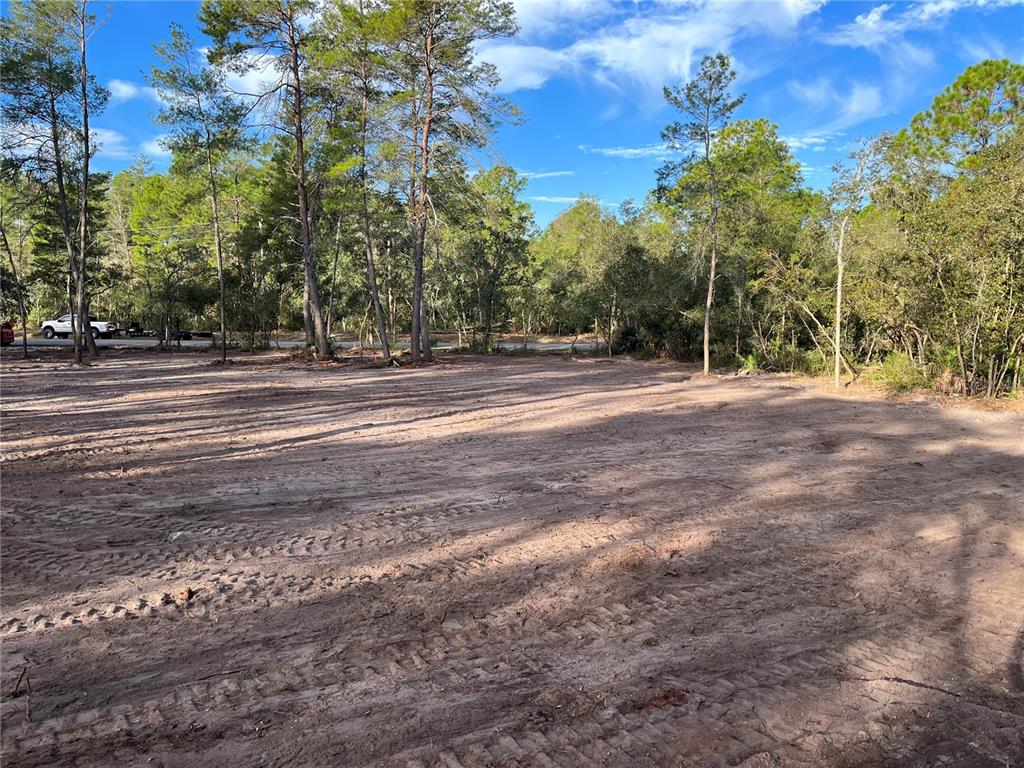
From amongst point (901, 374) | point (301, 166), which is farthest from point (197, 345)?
point (901, 374)

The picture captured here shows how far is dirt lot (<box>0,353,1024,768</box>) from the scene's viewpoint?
7.78ft

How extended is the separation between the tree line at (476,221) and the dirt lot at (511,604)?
6.75m

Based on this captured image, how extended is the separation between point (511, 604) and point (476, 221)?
792 inches

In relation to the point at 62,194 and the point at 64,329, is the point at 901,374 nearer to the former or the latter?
the point at 62,194

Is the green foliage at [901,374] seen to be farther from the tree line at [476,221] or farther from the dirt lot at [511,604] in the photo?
the dirt lot at [511,604]

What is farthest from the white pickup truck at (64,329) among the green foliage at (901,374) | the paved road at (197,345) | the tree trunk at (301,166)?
the green foliage at (901,374)

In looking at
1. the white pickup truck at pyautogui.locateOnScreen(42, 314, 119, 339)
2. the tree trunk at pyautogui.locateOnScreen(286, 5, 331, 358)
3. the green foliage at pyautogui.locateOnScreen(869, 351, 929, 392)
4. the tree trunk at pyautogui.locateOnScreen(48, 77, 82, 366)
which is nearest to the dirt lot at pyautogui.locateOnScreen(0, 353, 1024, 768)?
the green foliage at pyautogui.locateOnScreen(869, 351, 929, 392)

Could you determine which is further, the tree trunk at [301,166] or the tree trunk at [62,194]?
the tree trunk at [62,194]

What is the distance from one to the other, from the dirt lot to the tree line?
6.75 meters

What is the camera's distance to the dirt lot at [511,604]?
93.4 inches

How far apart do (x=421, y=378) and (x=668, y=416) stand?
28.7ft

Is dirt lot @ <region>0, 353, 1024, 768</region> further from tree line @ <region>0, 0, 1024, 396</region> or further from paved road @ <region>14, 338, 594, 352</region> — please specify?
paved road @ <region>14, 338, 594, 352</region>

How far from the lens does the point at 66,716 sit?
2471 millimetres

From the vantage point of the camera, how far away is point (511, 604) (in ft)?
11.4
